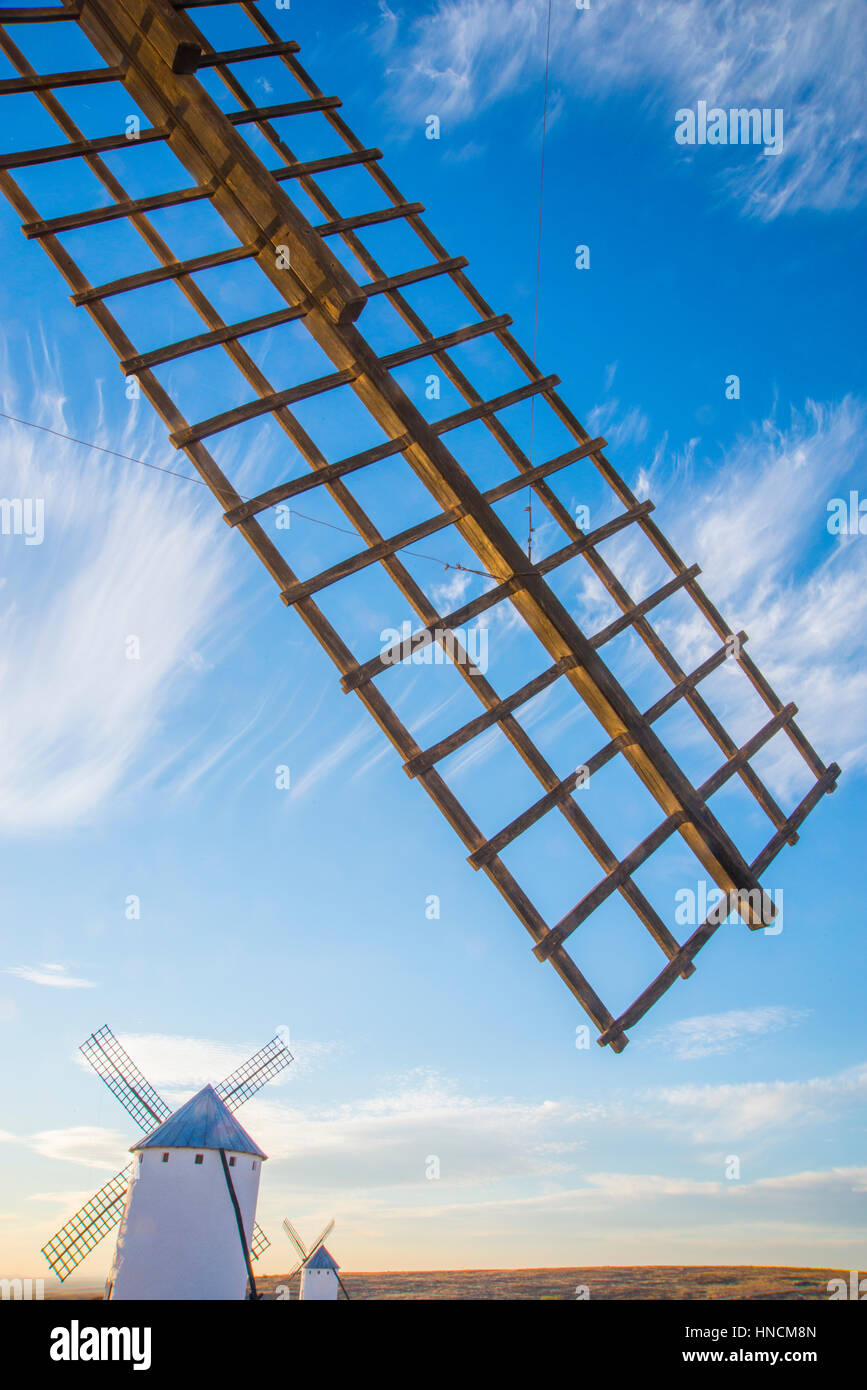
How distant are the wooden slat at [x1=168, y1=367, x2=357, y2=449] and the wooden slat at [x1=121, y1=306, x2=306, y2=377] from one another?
1.39 feet

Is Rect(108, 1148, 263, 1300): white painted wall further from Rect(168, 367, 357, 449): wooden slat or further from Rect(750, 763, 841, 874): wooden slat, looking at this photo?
Rect(168, 367, 357, 449): wooden slat

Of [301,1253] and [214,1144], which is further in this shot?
[301,1253]

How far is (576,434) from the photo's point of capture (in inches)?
230

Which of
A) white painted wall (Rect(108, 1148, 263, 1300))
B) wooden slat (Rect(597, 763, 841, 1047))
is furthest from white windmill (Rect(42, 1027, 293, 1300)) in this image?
wooden slat (Rect(597, 763, 841, 1047))

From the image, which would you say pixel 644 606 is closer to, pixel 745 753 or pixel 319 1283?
pixel 745 753

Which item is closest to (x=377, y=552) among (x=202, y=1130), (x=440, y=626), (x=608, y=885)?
(x=440, y=626)

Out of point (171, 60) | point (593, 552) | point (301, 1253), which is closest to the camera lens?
point (171, 60)

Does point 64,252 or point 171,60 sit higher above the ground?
point 171,60

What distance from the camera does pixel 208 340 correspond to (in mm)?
4625

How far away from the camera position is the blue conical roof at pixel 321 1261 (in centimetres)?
2011

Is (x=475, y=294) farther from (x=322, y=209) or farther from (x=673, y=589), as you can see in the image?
(x=673, y=589)

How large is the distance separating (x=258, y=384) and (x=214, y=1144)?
14.2m
